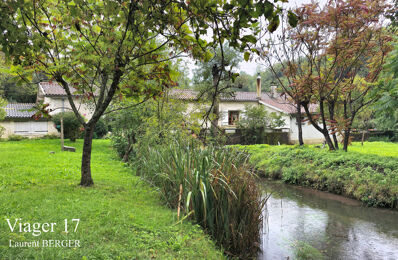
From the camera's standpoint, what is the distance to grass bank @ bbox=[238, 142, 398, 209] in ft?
22.2

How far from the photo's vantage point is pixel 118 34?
3.78 meters

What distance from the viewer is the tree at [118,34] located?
7.82 feet

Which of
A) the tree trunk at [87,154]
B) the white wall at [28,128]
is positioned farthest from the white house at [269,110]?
the tree trunk at [87,154]

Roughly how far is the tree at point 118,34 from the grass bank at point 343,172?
2526mm

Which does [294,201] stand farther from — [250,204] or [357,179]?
[250,204]

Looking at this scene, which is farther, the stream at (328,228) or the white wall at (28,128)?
the white wall at (28,128)

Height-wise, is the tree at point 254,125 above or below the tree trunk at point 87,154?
above

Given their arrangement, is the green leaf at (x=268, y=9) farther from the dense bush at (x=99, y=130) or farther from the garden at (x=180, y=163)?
the dense bush at (x=99, y=130)

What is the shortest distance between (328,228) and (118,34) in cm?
514

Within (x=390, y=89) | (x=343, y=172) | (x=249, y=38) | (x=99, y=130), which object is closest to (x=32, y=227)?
(x=249, y=38)

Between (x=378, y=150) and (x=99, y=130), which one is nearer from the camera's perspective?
(x=378, y=150)

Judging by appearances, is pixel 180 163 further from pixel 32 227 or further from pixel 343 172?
pixel 343 172

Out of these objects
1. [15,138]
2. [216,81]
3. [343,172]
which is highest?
[216,81]

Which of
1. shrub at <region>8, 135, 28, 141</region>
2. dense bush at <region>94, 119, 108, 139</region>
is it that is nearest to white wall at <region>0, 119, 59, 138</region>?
shrub at <region>8, 135, 28, 141</region>
